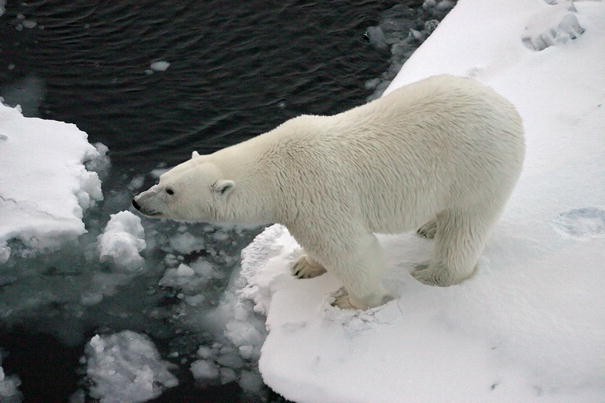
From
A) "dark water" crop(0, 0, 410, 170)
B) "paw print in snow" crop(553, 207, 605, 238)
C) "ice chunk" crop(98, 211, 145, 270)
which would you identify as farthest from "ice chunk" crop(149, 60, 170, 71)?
"paw print in snow" crop(553, 207, 605, 238)

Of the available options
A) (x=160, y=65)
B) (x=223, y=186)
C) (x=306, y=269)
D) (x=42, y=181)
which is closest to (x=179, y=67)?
(x=160, y=65)

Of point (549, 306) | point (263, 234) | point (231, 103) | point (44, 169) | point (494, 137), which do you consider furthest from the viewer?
point (231, 103)

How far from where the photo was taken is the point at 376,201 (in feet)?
11.2

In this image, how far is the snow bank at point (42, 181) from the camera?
450 centimetres

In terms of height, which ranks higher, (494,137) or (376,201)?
(494,137)

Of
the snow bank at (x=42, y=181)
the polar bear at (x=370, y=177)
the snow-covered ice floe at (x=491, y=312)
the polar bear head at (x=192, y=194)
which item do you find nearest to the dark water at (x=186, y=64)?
the snow bank at (x=42, y=181)

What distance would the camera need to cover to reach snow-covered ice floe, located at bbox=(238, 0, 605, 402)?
3.30 meters

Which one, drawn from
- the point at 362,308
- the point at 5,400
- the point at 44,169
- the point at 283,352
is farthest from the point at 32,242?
the point at 362,308

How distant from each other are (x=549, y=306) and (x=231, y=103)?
327cm

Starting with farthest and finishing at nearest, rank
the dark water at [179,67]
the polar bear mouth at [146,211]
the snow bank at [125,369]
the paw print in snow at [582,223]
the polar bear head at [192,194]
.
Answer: the dark water at [179,67]
the paw print in snow at [582,223]
the snow bank at [125,369]
the polar bear mouth at [146,211]
the polar bear head at [192,194]

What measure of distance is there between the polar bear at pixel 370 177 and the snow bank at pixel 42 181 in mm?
1295

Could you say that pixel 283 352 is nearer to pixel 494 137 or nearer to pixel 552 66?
pixel 494 137

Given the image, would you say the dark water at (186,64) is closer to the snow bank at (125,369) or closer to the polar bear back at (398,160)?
the snow bank at (125,369)

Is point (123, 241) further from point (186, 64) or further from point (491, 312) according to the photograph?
point (186, 64)
